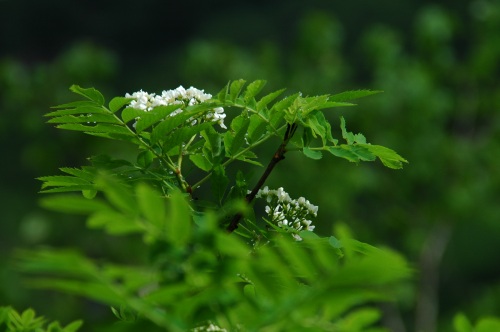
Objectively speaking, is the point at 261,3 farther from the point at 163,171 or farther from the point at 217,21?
the point at 163,171

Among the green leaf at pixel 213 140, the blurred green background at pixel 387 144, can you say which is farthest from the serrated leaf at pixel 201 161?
the blurred green background at pixel 387 144

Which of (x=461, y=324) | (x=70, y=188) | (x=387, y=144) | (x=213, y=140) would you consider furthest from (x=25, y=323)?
(x=387, y=144)

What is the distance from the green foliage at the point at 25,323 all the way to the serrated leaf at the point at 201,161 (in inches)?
14.3

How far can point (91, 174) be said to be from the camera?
1.47 meters

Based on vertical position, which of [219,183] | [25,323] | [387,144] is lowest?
[387,144]

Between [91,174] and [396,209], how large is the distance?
466 inches

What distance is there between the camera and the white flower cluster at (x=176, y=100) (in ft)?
4.97

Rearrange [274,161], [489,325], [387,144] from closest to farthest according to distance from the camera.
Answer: [489,325] → [274,161] → [387,144]

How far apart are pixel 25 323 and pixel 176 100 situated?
466 mm

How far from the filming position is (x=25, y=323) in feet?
4.83

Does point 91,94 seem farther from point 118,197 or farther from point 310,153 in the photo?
point 118,197

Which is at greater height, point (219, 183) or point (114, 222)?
point (114, 222)

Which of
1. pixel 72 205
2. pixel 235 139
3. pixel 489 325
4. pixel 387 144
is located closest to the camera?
pixel 72 205

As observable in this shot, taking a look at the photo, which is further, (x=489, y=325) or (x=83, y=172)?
(x=83, y=172)
